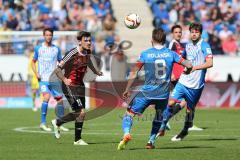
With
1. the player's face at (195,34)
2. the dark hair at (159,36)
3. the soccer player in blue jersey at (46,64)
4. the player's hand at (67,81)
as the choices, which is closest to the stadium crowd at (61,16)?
the soccer player in blue jersey at (46,64)

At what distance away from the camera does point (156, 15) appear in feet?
119

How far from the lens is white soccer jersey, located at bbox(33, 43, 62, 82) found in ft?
67.9

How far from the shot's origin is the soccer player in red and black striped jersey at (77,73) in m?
15.6

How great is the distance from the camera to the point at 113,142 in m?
16.4

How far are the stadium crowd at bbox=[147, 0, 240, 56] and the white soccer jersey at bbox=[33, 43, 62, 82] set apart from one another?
1432 cm

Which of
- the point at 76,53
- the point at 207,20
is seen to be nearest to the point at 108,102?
the point at 207,20

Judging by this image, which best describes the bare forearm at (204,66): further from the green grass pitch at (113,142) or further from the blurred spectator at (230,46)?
the blurred spectator at (230,46)

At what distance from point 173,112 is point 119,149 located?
3.57m

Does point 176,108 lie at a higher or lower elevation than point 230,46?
higher

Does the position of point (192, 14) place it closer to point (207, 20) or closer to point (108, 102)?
point (207, 20)

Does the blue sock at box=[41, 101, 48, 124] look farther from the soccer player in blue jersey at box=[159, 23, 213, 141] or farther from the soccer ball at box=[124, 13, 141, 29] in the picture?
the soccer player in blue jersey at box=[159, 23, 213, 141]

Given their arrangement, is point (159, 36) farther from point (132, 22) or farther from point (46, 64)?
point (46, 64)

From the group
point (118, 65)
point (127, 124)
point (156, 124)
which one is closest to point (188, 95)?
point (156, 124)

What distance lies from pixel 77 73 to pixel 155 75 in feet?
6.67
